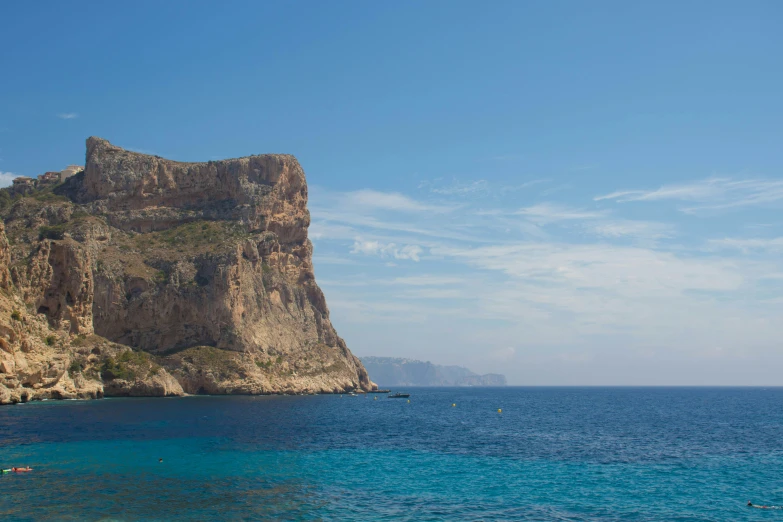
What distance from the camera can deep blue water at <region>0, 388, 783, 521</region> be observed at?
28.9m

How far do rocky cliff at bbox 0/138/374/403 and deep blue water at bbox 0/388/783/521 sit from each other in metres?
22.8

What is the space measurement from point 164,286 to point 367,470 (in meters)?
85.4

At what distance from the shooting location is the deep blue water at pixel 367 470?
28922 mm

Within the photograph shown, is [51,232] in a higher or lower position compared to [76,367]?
higher

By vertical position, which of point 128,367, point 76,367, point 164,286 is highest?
point 164,286

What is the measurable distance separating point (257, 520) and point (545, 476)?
18.6m

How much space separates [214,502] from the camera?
2964cm

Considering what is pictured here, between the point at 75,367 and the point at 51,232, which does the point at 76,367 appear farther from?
the point at 51,232

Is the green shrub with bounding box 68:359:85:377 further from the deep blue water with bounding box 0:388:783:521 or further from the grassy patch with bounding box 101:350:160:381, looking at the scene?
the deep blue water with bounding box 0:388:783:521

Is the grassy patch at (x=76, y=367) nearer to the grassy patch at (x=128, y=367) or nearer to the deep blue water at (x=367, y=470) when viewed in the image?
the grassy patch at (x=128, y=367)

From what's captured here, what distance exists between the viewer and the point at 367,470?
38906 mm

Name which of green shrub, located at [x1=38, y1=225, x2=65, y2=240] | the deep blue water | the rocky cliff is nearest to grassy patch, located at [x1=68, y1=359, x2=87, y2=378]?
the rocky cliff

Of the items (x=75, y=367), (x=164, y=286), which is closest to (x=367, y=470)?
(x=75, y=367)

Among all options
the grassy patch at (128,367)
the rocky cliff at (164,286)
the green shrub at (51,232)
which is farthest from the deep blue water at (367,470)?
the green shrub at (51,232)
